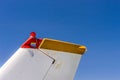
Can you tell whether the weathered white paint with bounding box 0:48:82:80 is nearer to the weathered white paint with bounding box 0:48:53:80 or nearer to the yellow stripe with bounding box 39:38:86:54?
the weathered white paint with bounding box 0:48:53:80

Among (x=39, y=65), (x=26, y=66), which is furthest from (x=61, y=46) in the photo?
(x=26, y=66)

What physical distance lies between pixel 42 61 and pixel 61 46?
77 centimetres

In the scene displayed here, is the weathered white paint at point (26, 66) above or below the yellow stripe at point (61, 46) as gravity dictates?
below

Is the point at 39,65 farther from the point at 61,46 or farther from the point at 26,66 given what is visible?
the point at 61,46

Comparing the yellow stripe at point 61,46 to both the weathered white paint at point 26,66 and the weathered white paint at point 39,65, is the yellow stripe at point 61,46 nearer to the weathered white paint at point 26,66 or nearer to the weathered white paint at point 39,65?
the weathered white paint at point 39,65

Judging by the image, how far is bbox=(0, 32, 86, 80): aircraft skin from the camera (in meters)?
9.88

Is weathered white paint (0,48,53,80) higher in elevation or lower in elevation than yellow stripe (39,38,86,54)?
lower

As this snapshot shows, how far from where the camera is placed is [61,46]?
10273 mm


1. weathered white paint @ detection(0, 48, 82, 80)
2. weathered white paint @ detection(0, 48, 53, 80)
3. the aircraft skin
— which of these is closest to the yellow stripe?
the aircraft skin

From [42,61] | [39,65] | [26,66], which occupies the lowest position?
[26,66]

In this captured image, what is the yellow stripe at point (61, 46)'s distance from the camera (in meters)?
10.1

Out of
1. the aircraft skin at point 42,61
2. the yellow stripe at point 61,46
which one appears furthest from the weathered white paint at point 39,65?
the yellow stripe at point 61,46

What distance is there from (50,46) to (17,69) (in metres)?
1.24

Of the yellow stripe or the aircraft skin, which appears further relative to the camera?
the yellow stripe
